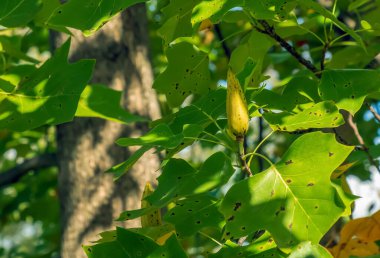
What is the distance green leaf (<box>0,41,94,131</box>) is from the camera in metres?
1.74

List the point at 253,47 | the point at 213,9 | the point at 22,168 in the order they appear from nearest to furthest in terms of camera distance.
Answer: the point at 213,9, the point at 253,47, the point at 22,168

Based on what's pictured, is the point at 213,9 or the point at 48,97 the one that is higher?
the point at 213,9

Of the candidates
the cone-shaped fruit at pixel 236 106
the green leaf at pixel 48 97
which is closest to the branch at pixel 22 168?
the green leaf at pixel 48 97

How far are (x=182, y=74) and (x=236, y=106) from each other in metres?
0.42

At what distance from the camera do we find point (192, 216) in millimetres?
1536

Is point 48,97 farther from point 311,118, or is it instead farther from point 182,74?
point 311,118

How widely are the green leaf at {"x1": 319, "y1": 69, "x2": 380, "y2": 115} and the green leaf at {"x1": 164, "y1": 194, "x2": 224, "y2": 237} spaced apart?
363 millimetres

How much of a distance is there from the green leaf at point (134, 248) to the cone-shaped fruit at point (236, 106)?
253 millimetres

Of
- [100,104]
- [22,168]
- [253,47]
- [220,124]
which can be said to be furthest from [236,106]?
[22,168]

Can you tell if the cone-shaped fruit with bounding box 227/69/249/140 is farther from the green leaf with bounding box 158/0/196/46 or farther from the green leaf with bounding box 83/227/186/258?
the green leaf with bounding box 158/0/196/46

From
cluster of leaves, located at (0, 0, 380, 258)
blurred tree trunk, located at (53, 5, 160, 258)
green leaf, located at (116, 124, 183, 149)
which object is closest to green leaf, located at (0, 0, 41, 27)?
cluster of leaves, located at (0, 0, 380, 258)

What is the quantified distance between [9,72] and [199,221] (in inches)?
32.6

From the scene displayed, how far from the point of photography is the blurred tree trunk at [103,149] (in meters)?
2.77

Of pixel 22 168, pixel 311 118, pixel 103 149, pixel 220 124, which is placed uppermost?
pixel 311 118
